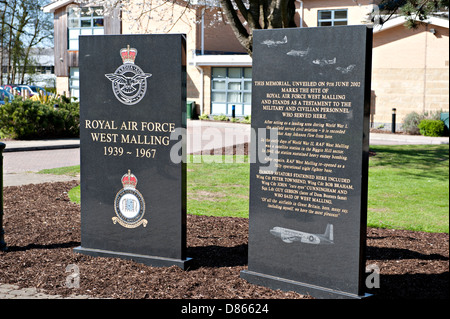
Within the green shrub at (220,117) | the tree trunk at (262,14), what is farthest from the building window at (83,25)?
the tree trunk at (262,14)

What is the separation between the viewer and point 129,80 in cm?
574

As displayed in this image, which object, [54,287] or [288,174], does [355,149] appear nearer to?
[288,174]

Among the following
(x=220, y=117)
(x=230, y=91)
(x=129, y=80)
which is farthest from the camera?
(x=230, y=91)

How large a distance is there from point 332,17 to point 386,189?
2064 centimetres

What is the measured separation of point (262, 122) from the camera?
16.8 feet

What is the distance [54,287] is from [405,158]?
42.1 feet

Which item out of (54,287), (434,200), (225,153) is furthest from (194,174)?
(54,287)

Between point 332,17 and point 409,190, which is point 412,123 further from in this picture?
point 409,190

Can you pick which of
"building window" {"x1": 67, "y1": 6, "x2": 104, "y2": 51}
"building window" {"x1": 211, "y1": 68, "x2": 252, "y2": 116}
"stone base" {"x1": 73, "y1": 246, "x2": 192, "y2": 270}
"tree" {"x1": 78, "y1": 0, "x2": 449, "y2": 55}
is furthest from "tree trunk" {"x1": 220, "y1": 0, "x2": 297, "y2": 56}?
"building window" {"x1": 67, "y1": 6, "x2": 104, "y2": 51}

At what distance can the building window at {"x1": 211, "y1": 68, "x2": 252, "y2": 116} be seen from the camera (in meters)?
31.8

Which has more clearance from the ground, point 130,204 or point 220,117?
point 220,117

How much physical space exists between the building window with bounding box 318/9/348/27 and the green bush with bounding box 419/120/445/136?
8.43 m

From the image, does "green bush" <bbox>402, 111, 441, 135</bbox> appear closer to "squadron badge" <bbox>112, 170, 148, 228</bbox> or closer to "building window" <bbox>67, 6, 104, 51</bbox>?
"squadron badge" <bbox>112, 170, 148, 228</bbox>
